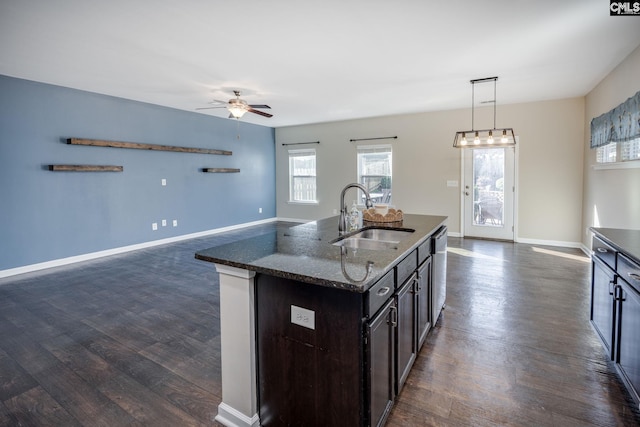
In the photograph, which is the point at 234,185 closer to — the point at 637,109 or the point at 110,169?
the point at 110,169

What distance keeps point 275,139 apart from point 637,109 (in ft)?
23.5

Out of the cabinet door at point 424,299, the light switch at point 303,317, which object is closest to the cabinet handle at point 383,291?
the light switch at point 303,317

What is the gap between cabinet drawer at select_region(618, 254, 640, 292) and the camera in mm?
1632

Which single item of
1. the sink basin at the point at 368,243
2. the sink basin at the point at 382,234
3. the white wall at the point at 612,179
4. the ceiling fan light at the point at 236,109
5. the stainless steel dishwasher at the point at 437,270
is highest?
the ceiling fan light at the point at 236,109

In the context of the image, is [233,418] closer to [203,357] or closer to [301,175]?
[203,357]

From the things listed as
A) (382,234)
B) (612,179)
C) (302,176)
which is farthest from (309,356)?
(302,176)

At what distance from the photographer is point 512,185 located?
606cm

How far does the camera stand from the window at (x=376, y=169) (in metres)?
7.32

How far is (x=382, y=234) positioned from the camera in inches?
101

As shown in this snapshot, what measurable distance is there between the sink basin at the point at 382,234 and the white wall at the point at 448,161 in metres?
4.60

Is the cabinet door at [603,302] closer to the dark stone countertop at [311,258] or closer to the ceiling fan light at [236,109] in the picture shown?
the dark stone countertop at [311,258]

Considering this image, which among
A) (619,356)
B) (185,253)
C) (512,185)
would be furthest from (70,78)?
(512,185)

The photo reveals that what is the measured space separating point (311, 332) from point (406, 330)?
71 cm

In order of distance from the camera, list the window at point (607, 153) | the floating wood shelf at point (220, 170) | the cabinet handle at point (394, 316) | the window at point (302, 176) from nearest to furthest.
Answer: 1. the cabinet handle at point (394, 316)
2. the window at point (607, 153)
3. the floating wood shelf at point (220, 170)
4. the window at point (302, 176)
